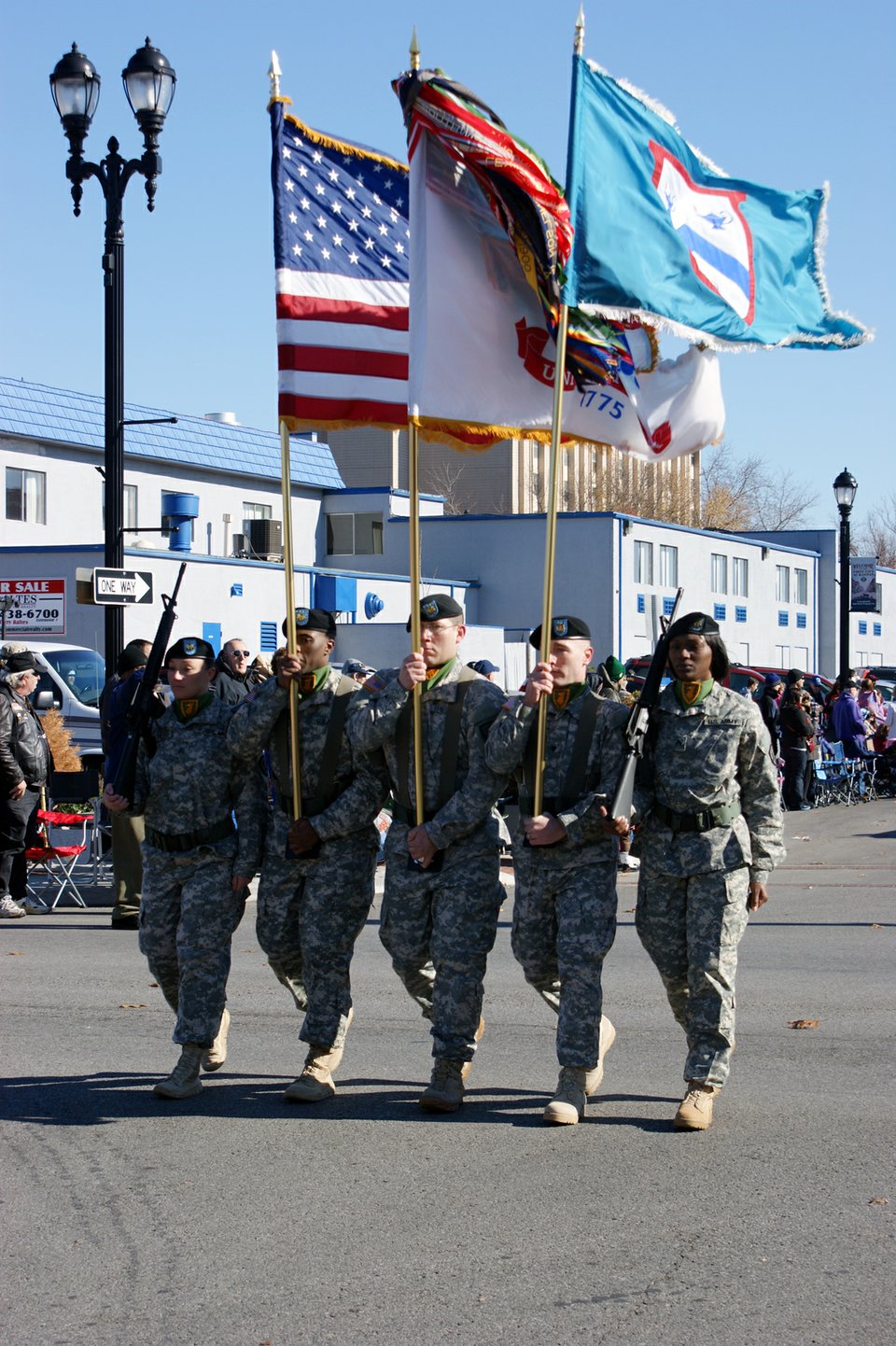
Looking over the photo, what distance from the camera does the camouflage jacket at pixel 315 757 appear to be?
6.85 metres

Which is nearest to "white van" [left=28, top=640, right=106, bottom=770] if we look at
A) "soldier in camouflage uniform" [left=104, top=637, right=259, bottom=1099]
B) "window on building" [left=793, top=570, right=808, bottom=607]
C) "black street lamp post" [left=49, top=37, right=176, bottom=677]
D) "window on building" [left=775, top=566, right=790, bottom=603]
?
"black street lamp post" [left=49, top=37, right=176, bottom=677]

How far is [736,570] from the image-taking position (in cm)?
4800

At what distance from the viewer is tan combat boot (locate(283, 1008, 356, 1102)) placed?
6777 mm

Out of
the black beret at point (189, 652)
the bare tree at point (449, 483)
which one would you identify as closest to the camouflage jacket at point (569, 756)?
the black beret at point (189, 652)

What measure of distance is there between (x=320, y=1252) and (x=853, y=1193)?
1.87 m

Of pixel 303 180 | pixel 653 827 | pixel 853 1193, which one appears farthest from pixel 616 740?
pixel 303 180

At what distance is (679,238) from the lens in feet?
24.5

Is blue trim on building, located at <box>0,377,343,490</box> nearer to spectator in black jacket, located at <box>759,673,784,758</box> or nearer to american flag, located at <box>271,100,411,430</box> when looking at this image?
spectator in black jacket, located at <box>759,673,784,758</box>

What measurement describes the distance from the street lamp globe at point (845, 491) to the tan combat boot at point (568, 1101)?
72.0 ft

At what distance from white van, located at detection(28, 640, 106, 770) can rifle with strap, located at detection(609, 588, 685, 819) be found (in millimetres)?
12975

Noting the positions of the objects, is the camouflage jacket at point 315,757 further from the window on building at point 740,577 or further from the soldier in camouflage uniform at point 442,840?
the window on building at point 740,577

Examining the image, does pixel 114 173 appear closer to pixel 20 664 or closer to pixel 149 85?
pixel 149 85

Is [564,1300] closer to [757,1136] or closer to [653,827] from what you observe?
[757,1136]

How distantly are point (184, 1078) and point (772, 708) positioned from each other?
15370mm
